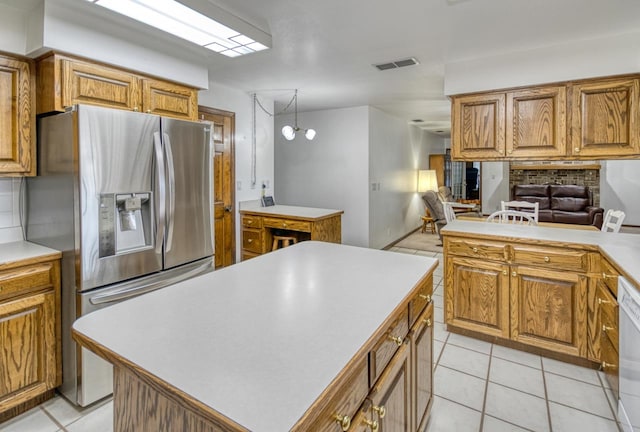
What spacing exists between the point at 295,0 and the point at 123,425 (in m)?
2.28

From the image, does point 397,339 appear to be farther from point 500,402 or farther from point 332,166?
point 332,166

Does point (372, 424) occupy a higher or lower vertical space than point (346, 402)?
lower

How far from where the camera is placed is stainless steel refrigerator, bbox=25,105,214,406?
2.04m

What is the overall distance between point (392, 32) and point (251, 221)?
2.63 meters

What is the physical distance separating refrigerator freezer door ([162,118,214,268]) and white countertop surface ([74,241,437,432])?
1.11m

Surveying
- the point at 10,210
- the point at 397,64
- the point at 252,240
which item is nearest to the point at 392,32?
the point at 397,64

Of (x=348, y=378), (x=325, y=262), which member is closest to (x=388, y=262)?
(x=325, y=262)

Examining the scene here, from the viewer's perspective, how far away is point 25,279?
197cm

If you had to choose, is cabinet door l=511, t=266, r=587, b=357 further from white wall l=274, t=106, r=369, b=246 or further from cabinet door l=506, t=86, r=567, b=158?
white wall l=274, t=106, r=369, b=246

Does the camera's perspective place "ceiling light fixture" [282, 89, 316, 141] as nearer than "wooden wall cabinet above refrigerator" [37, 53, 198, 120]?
No

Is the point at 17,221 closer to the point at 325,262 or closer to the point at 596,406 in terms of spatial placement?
the point at 325,262

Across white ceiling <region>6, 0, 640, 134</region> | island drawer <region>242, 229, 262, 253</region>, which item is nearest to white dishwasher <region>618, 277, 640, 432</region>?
white ceiling <region>6, 0, 640, 134</region>

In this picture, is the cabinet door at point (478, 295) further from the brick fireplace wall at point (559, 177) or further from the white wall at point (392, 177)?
the brick fireplace wall at point (559, 177)

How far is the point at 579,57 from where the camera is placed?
2783 millimetres
